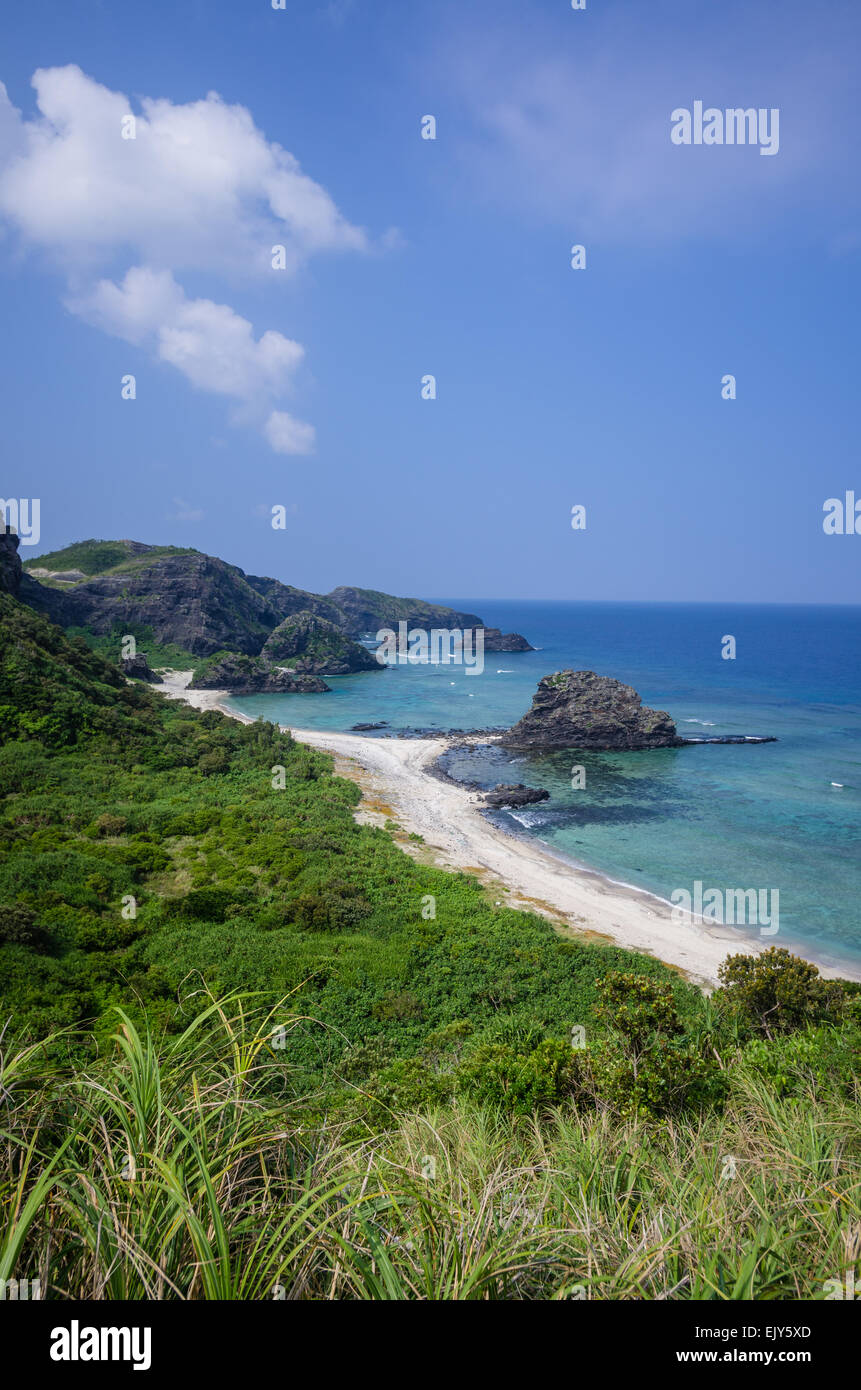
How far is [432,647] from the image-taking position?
15725 cm

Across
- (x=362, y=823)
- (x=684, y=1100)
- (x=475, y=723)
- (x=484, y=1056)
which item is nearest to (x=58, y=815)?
(x=362, y=823)

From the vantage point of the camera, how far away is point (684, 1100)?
8.72 metres

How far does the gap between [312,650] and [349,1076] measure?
322 feet

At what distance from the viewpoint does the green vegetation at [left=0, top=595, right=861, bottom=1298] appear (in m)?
3.09

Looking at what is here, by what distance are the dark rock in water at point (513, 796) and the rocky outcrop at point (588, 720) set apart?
15.2m

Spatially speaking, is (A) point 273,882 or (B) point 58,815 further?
(B) point 58,815

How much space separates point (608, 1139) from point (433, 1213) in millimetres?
2907

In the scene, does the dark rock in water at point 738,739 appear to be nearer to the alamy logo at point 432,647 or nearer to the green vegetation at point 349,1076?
the green vegetation at point 349,1076

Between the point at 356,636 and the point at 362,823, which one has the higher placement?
the point at 356,636
